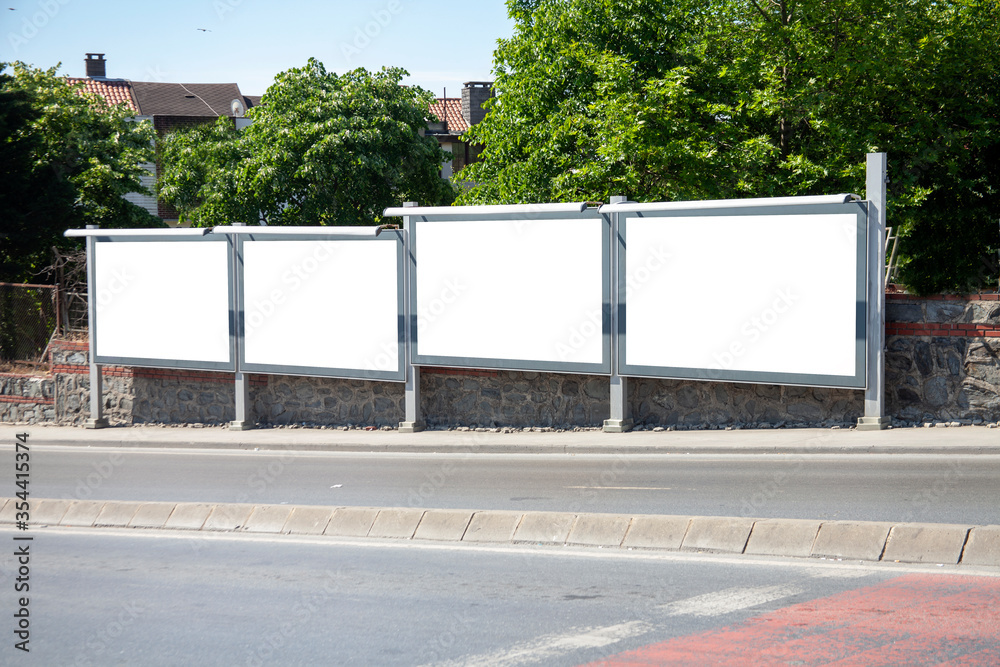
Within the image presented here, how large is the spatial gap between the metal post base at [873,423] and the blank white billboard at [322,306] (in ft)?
23.6

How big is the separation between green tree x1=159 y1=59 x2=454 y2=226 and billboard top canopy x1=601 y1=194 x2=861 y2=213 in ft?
66.3

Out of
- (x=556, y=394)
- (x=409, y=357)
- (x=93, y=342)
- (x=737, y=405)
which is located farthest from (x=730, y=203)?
(x=93, y=342)

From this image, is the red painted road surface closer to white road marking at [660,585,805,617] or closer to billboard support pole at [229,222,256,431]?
white road marking at [660,585,805,617]

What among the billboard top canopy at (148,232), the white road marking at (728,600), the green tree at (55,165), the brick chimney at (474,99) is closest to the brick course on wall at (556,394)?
the billboard top canopy at (148,232)

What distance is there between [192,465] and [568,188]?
11141 mm

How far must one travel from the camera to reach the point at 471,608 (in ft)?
22.2

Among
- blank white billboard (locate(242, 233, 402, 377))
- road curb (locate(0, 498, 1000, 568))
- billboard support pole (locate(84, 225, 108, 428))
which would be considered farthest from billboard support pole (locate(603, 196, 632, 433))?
billboard support pole (locate(84, 225, 108, 428))

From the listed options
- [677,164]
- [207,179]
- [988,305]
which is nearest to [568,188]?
[677,164]

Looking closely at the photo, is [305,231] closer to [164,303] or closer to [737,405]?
[164,303]

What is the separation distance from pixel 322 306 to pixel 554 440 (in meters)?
Answer: 4.85

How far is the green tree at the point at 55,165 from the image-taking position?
24.4 m

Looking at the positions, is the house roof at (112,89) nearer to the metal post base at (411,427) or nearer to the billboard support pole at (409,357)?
the billboard support pole at (409,357)

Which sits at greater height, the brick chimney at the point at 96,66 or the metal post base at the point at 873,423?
the brick chimney at the point at 96,66

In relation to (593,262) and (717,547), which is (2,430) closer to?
(593,262)
